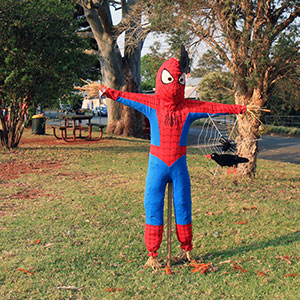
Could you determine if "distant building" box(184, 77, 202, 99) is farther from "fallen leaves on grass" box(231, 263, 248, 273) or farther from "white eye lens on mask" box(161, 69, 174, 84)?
"fallen leaves on grass" box(231, 263, 248, 273)

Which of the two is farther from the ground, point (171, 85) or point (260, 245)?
point (171, 85)

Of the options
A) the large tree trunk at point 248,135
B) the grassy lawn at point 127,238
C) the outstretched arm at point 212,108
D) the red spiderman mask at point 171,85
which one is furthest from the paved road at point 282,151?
the red spiderman mask at point 171,85

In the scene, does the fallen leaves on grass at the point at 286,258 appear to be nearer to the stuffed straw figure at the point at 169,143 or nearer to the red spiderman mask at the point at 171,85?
the stuffed straw figure at the point at 169,143

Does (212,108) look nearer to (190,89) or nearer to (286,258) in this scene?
(286,258)

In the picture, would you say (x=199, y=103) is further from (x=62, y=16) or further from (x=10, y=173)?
(x=62, y=16)

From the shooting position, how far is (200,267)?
13.8ft

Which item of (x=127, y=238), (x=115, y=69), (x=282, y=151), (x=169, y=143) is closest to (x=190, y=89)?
(x=115, y=69)

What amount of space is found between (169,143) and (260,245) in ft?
6.42

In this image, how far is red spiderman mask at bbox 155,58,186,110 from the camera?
410 cm

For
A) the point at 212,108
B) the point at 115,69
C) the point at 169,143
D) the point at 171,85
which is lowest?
the point at 169,143

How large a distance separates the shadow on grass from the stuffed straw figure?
67cm

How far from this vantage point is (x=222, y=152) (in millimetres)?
5082

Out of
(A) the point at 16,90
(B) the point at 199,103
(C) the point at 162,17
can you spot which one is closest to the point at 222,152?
(B) the point at 199,103

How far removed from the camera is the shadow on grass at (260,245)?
468 cm
